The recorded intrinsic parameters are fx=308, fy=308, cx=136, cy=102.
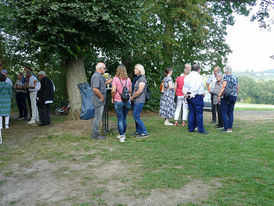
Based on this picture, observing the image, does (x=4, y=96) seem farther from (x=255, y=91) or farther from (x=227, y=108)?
(x=255, y=91)

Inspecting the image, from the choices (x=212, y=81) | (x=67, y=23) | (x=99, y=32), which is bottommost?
(x=212, y=81)

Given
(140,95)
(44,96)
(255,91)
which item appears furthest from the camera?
(255,91)

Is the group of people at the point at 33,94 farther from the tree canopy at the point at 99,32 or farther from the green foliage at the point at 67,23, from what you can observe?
the green foliage at the point at 67,23

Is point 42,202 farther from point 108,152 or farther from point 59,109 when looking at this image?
point 59,109

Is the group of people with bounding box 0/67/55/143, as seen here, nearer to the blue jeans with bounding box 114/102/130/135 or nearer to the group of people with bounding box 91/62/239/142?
the group of people with bounding box 91/62/239/142

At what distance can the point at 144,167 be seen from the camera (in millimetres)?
5195

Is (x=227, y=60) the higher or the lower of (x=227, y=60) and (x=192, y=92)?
the higher

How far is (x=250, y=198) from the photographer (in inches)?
148

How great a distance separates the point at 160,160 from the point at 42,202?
7.99 feet

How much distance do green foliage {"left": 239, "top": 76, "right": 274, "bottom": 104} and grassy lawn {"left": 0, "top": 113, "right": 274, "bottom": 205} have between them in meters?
88.0

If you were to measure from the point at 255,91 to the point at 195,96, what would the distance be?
90.8m

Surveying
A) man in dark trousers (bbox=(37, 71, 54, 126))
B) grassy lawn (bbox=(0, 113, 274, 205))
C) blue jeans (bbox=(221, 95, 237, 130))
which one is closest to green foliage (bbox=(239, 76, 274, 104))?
blue jeans (bbox=(221, 95, 237, 130))

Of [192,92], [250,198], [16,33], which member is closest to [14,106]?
[16,33]

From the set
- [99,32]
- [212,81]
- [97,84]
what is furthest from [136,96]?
[212,81]
